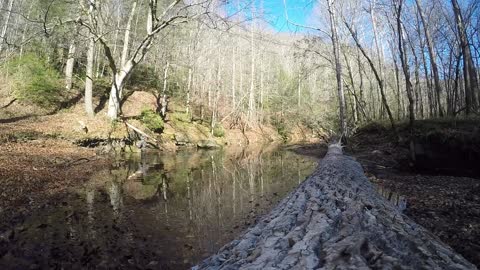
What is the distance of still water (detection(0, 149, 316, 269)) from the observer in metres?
4.34

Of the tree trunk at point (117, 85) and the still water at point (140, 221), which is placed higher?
the tree trunk at point (117, 85)

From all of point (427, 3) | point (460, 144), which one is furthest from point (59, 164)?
point (427, 3)

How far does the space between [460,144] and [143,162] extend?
11268 mm

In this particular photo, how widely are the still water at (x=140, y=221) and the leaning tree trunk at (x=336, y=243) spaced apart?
1509 millimetres

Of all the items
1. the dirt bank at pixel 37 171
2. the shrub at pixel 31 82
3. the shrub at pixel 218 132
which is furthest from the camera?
the shrub at pixel 218 132

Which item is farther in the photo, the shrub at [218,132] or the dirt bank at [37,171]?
the shrub at [218,132]

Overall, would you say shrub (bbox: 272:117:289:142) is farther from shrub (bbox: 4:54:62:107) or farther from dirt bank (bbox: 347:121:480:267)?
shrub (bbox: 4:54:62:107)

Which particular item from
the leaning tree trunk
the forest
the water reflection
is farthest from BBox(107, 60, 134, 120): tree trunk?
the leaning tree trunk

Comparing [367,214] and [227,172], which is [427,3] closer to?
[227,172]

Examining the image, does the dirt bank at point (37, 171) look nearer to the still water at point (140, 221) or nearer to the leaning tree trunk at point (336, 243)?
the still water at point (140, 221)

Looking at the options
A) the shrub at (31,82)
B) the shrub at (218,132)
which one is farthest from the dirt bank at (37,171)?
the shrub at (218,132)

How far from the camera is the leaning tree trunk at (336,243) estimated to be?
2387 millimetres

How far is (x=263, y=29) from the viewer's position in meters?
37.3

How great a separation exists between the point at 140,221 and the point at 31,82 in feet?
50.1
